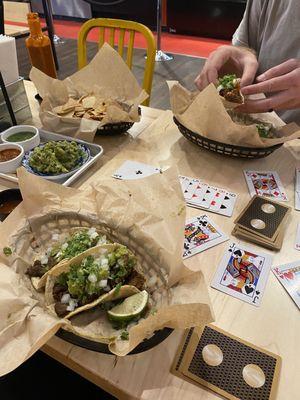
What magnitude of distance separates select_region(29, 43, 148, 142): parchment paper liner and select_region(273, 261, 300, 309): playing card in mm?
1025

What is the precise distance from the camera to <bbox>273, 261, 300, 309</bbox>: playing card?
0.98 metres

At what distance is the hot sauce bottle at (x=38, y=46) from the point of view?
1.79 m

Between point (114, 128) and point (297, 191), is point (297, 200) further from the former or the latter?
point (114, 128)

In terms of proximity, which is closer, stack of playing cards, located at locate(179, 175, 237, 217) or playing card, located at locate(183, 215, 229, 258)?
playing card, located at locate(183, 215, 229, 258)

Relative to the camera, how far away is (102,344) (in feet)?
2.52

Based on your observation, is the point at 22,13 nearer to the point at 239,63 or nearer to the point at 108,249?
the point at 239,63

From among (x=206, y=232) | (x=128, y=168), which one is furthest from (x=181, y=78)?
(x=206, y=232)

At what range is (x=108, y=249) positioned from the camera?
0.96m

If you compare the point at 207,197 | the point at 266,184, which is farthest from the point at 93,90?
the point at 266,184

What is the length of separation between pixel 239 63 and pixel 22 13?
3.71 m

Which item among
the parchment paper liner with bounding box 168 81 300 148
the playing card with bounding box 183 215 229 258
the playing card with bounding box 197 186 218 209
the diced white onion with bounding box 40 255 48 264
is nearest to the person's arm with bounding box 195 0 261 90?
the parchment paper liner with bounding box 168 81 300 148

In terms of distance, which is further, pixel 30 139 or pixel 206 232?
pixel 30 139

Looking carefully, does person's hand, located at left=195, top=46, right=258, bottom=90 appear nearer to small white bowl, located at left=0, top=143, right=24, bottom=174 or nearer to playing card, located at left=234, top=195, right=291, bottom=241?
playing card, located at left=234, top=195, right=291, bottom=241

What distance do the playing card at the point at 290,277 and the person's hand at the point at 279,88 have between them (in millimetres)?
754
